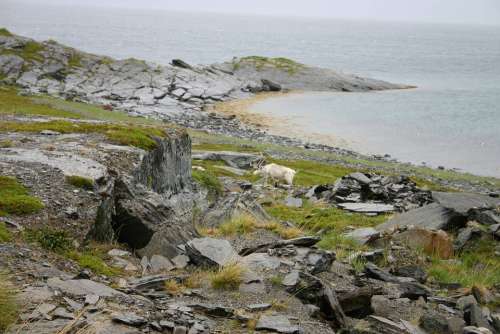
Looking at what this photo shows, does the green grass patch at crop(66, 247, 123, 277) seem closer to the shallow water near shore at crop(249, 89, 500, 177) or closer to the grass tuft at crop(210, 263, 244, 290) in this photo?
the grass tuft at crop(210, 263, 244, 290)

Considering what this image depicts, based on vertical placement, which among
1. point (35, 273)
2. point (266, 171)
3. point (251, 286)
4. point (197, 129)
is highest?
point (35, 273)

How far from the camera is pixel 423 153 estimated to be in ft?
195

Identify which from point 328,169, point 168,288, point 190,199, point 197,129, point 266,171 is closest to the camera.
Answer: point 168,288

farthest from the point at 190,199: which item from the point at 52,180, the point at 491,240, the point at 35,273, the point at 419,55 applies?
the point at 419,55

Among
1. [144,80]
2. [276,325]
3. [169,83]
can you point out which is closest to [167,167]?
[276,325]

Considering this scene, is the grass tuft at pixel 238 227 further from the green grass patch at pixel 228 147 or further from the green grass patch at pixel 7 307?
the green grass patch at pixel 228 147

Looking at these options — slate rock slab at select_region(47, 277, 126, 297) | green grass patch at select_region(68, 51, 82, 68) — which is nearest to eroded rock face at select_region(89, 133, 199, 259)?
slate rock slab at select_region(47, 277, 126, 297)

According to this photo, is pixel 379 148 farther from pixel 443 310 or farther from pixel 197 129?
pixel 443 310

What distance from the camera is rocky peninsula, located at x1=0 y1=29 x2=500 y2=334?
29.4ft

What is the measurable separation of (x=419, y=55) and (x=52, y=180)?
19981 centimetres

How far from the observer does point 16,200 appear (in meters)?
11.5

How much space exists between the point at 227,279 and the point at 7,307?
4.38m

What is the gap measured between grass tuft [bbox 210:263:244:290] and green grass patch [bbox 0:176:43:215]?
161 inches

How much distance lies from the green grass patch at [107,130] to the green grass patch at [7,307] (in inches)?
418
